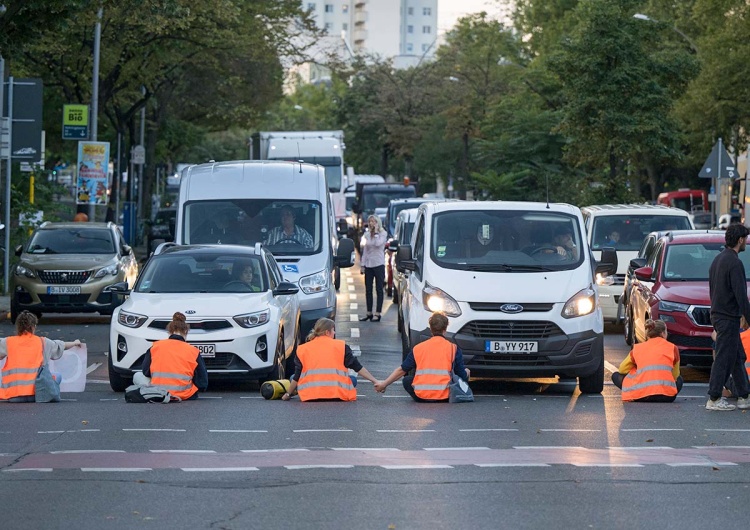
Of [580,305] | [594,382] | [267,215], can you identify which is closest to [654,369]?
[594,382]

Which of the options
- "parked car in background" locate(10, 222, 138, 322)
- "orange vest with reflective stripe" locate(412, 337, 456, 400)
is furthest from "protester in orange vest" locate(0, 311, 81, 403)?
"parked car in background" locate(10, 222, 138, 322)

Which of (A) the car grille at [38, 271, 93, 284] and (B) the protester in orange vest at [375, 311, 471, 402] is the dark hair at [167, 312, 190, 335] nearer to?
(B) the protester in orange vest at [375, 311, 471, 402]

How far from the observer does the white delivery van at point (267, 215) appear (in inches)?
797

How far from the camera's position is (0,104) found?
91.4 feet

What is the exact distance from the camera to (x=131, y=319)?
49.6 ft

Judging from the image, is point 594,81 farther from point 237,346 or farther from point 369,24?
point 369,24

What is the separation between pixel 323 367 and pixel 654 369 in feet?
10.6

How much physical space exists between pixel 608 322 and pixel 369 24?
16882cm

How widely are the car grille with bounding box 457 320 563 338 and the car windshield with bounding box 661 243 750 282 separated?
13.7 ft

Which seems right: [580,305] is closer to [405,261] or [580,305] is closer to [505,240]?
[505,240]

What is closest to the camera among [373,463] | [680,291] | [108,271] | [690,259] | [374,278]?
[373,463]

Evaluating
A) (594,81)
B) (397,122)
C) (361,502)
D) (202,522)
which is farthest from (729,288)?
(397,122)

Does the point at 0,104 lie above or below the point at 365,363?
above

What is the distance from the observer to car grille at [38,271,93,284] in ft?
80.6
